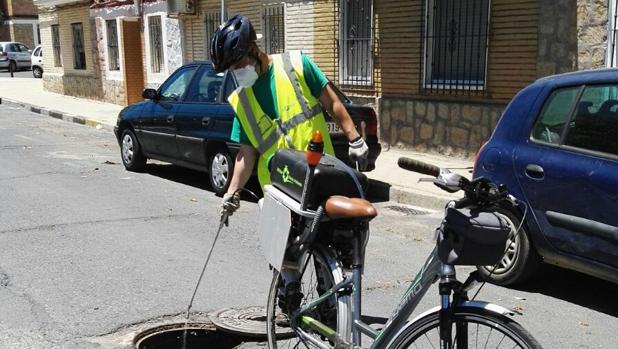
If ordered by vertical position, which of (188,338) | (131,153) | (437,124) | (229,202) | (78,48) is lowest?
(188,338)

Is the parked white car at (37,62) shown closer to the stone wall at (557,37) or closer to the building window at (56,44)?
the building window at (56,44)

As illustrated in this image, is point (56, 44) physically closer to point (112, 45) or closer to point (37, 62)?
point (112, 45)

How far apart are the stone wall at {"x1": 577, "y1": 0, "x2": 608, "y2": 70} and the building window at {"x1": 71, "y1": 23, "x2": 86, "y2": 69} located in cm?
1825

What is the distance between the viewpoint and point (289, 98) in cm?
371

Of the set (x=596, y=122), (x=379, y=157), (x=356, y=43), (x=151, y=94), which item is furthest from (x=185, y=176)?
(x=596, y=122)

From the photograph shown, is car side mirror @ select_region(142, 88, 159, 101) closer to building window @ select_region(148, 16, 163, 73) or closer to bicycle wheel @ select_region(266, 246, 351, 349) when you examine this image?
bicycle wheel @ select_region(266, 246, 351, 349)

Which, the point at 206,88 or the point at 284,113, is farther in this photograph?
the point at 206,88

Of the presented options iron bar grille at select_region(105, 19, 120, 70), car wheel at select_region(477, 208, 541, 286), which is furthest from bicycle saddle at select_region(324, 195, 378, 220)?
iron bar grille at select_region(105, 19, 120, 70)

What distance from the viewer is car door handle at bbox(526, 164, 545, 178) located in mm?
4727

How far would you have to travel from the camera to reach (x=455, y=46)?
10.7 meters

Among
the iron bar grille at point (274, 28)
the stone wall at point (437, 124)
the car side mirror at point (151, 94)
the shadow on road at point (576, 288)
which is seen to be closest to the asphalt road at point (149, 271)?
the shadow on road at point (576, 288)

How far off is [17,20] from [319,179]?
49797mm

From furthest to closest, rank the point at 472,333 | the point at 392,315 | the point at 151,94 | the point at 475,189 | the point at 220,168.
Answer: the point at 151,94 → the point at 220,168 → the point at 392,315 → the point at 472,333 → the point at 475,189

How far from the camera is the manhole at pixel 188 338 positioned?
415 centimetres
